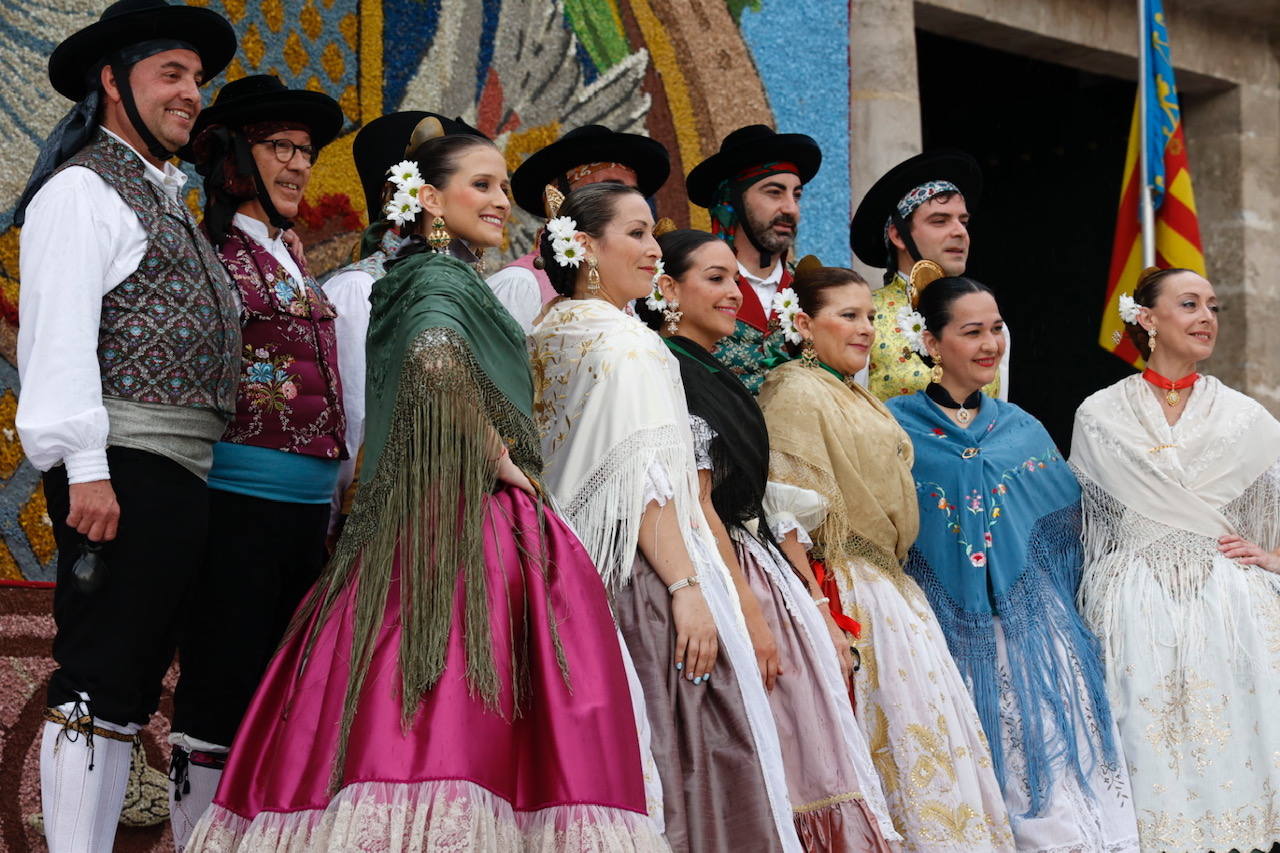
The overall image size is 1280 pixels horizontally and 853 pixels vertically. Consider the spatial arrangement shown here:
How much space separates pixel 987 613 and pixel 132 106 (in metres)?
2.71

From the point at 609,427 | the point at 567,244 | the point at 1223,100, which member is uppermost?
the point at 1223,100

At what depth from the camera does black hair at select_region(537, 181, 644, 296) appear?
3.75m

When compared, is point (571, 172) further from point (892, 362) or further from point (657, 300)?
point (892, 362)

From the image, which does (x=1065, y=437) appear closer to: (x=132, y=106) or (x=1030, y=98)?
(x=1030, y=98)

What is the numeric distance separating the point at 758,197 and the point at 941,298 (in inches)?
27.7

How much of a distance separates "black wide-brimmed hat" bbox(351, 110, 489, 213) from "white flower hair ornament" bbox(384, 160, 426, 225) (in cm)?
63

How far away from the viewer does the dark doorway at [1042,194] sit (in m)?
9.70

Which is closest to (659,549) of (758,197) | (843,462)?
(843,462)

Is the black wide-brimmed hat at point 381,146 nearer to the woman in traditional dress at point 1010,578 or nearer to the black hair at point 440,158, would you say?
the black hair at point 440,158

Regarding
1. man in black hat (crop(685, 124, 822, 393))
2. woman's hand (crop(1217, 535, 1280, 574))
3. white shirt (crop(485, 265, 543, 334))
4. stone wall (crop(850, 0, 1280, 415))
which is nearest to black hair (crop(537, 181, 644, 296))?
white shirt (crop(485, 265, 543, 334))

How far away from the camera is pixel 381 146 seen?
4.31 meters

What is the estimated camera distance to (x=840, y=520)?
4145 mm

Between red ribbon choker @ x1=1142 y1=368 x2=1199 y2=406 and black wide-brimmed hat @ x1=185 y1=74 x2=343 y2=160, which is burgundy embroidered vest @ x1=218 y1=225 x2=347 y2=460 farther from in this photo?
red ribbon choker @ x1=1142 y1=368 x2=1199 y2=406

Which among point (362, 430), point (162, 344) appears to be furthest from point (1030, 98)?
point (162, 344)
